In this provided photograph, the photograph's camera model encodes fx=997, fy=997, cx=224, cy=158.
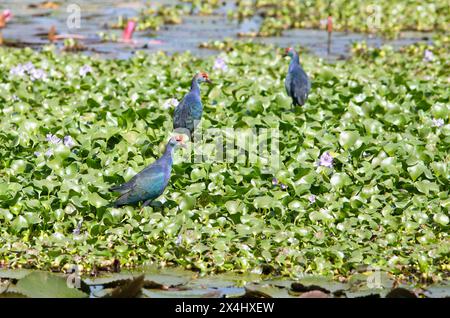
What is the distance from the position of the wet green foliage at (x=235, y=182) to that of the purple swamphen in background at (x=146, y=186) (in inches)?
3.5

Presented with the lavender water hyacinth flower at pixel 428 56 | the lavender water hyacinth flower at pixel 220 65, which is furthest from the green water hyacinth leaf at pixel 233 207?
the lavender water hyacinth flower at pixel 428 56

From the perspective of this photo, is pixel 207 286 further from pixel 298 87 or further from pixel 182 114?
pixel 298 87

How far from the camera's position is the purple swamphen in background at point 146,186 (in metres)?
6.34

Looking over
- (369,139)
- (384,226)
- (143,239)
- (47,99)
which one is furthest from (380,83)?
(143,239)

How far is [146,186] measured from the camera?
6328 millimetres

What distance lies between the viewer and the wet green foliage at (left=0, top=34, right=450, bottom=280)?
5.86m

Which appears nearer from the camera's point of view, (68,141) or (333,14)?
(68,141)

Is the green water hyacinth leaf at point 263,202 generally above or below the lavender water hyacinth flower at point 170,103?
below

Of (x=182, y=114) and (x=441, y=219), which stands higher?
(x=182, y=114)

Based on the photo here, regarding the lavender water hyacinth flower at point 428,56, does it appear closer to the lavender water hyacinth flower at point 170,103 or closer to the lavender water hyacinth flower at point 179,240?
the lavender water hyacinth flower at point 170,103

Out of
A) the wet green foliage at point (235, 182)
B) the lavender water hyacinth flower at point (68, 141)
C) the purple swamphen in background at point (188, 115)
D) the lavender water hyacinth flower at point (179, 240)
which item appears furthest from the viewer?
the purple swamphen in background at point (188, 115)

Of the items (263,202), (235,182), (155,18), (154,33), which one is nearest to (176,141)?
(235,182)

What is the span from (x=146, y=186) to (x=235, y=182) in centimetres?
83
